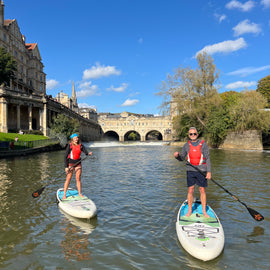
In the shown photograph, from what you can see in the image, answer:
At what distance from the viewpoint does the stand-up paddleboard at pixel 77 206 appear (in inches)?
268

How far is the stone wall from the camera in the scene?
37094 millimetres

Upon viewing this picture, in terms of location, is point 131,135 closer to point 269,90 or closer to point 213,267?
point 269,90

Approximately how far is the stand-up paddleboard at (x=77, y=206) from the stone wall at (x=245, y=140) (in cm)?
3489

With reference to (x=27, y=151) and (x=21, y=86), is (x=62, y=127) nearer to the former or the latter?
(x=27, y=151)

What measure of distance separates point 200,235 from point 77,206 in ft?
11.8

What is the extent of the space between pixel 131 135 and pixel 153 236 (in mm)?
131326

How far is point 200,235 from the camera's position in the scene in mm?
5195

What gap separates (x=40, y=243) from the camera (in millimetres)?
5539

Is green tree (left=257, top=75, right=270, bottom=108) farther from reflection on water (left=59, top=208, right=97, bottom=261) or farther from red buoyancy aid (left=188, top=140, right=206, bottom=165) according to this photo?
reflection on water (left=59, top=208, right=97, bottom=261)

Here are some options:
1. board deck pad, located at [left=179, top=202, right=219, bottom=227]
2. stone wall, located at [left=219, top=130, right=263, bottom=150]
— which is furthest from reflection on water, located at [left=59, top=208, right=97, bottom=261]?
stone wall, located at [left=219, top=130, right=263, bottom=150]

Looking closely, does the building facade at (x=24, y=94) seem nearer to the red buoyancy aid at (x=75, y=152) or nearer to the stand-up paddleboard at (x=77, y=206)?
the red buoyancy aid at (x=75, y=152)

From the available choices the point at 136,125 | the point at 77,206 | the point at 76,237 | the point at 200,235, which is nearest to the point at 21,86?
the point at 77,206

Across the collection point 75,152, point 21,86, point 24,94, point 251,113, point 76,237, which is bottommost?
point 76,237

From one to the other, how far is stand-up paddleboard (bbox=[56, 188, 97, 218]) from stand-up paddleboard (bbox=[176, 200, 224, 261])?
2432mm
